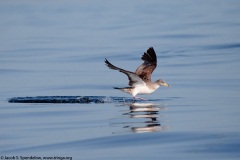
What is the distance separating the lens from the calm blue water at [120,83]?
1195 cm

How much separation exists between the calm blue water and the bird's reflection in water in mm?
19

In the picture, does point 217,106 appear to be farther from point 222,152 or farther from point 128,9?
point 128,9

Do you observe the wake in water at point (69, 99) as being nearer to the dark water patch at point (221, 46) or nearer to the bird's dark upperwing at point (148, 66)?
the bird's dark upperwing at point (148, 66)

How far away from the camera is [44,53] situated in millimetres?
27141

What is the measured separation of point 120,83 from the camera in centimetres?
1978

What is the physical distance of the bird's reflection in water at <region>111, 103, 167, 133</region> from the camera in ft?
43.2

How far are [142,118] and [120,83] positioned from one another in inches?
216

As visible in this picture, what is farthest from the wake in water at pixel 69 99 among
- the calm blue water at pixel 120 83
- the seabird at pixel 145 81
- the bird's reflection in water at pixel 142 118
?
the bird's reflection in water at pixel 142 118

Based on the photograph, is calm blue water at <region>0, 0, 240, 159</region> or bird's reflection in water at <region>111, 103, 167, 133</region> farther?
bird's reflection in water at <region>111, 103, 167, 133</region>

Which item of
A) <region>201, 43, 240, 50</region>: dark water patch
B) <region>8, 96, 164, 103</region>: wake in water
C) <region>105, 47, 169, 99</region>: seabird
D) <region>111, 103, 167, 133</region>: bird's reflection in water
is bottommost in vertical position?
<region>111, 103, 167, 133</region>: bird's reflection in water

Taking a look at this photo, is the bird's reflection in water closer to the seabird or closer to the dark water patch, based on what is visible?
the seabird

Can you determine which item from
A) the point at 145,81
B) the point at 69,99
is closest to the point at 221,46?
the point at 145,81

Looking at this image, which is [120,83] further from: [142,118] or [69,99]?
[142,118]

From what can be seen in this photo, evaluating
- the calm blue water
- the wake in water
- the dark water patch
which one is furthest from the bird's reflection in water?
the dark water patch
